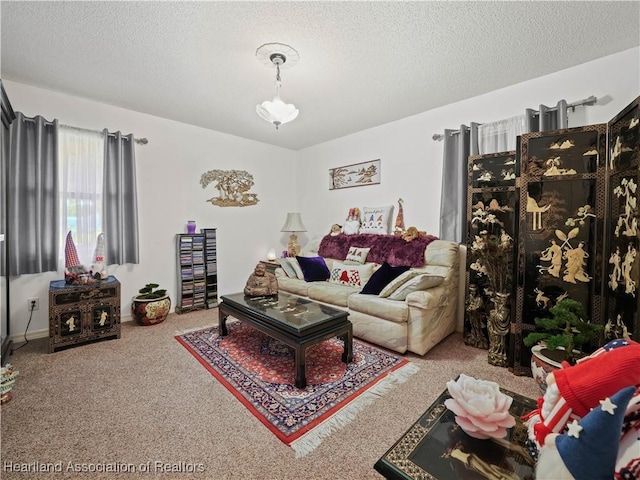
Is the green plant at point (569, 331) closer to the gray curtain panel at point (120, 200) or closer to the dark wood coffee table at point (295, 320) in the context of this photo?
the dark wood coffee table at point (295, 320)

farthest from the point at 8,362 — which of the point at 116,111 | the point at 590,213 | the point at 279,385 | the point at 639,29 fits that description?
the point at 639,29

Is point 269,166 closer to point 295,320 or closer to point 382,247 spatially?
point 382,247

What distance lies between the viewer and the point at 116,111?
342 cm

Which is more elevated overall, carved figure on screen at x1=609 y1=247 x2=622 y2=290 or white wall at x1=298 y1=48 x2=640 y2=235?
white wall at x1=298 y1=48 x2=640 y2=235

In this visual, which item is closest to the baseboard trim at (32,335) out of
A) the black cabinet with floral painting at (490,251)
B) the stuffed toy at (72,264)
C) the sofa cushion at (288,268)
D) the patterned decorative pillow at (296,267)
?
the stuffed toy at (72,264)

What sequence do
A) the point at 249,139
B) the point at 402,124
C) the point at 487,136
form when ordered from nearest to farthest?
1. the point at 487,136
2. the point at 402,124
3. the point at 249,139

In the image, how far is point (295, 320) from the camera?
2273 mm

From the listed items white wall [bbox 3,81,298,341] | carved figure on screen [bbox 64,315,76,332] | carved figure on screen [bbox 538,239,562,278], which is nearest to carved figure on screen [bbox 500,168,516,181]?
carved figure on screen [bbox 538,239,562,278]

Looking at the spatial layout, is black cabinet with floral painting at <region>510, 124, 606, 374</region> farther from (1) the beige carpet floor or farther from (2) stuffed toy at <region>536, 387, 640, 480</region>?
(2) stuffed toy at <region>536, 387, 640, 480</region>

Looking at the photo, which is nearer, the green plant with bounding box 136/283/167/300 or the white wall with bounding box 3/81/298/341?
the white wall with bounding box 3/81/298/341

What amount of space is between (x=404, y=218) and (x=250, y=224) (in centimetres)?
244

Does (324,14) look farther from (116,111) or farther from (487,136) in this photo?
(116,111)

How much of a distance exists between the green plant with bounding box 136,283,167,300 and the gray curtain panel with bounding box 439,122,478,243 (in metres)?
3.45

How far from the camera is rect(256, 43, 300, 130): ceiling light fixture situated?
86.9 inches
